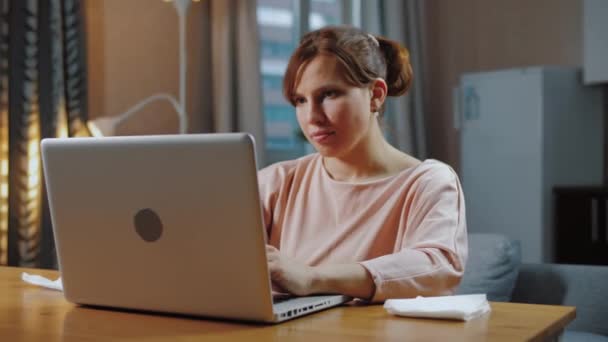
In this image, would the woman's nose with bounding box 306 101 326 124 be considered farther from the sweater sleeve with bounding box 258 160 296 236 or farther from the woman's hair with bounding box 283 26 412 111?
the sweater sleeve with bounding box 258 160 296 236

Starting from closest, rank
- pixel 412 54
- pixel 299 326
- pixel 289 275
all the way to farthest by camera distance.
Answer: pixel 299 326 → pixel 289 275 → pixel 412 54

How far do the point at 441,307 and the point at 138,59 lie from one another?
2.88 metres

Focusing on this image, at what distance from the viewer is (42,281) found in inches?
61.1

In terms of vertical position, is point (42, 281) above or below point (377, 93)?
below

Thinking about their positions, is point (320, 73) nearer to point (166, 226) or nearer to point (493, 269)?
point (166, 226)

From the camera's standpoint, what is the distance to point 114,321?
1202 mm

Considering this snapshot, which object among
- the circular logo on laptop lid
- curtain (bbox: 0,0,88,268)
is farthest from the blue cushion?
curtain (bbox: 0,0,88,268)

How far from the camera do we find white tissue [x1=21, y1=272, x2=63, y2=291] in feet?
4.98

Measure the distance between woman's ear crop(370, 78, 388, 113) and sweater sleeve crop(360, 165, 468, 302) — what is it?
17 centimetres

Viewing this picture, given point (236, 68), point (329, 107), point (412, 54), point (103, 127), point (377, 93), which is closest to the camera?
point (329, 107)

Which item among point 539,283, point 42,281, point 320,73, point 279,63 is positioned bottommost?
point 539,283

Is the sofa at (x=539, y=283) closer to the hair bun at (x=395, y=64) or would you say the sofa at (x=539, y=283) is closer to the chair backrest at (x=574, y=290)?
the chair backrest at (x=574, y=290)

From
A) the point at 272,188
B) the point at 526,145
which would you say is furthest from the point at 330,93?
the point at 526,145

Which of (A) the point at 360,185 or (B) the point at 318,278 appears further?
(A) the point at 360,185
